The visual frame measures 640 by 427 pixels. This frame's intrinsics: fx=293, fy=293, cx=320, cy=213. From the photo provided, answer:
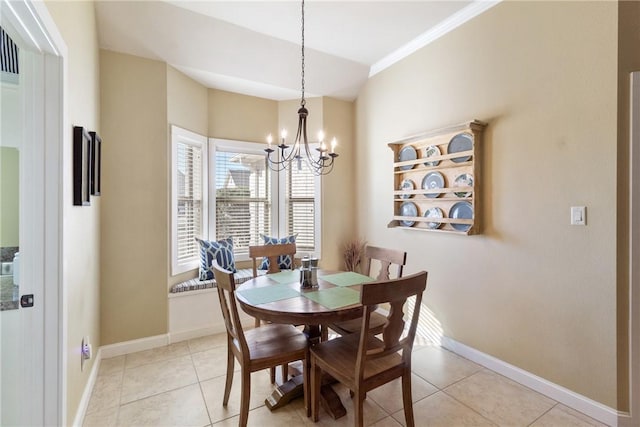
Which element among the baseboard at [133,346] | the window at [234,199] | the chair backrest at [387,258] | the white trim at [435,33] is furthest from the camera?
the window at [234,199]

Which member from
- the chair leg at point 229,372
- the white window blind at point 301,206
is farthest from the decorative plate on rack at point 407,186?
the chair leg at point 229,372

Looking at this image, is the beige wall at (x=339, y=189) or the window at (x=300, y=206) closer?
the beige wall at (x=339, y=189)

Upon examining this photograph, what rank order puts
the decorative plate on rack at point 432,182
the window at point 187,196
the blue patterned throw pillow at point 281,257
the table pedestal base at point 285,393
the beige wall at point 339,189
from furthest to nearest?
the beige wall at point 339,189
the blue patterned throw pillow at point 281,257
the window at point 187,196
the decorative plate on rack at point 432,182
the table pedestal base at point 285,393

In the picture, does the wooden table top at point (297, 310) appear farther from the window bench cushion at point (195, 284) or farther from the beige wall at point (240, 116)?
the beige wall at point (240, 116)

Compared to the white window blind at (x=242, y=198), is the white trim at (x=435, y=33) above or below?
above

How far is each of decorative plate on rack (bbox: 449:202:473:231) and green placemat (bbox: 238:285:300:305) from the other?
160 cm

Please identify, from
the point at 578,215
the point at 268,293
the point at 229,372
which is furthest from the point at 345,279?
the point at 578,215

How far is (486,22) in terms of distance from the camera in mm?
2488

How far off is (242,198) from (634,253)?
3.71 meters

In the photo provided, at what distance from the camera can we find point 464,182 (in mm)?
2605

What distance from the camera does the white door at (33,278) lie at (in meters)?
1.40

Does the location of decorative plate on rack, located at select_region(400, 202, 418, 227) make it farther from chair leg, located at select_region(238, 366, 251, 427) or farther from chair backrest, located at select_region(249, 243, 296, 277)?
chair leg, located at select_region(238, 366, 251, 427)

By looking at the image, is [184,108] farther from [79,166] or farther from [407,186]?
[407,186]

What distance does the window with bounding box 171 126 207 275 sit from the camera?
3117 millimetres
